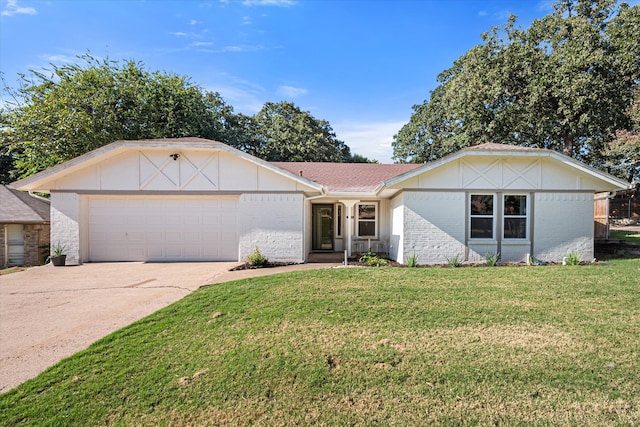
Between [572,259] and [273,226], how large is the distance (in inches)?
402

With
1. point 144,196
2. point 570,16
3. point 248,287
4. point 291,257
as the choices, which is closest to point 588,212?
point 291,257

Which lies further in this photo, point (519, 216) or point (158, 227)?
point (158, 227)

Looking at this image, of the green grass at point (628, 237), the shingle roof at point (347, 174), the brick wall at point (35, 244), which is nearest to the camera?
the green grass at point (628, 237)

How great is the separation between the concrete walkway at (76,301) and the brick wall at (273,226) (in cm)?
87

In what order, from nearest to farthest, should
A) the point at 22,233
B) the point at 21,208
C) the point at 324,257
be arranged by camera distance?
the point at 324,257
the point at 22,233
the point at 21,208

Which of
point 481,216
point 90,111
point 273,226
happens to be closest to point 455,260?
point 481,216

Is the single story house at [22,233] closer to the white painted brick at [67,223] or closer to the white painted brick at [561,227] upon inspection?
the white painted brick at [67,223]

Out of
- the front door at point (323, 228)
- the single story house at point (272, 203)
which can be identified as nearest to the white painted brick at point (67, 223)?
the single story house at point (272, 203)

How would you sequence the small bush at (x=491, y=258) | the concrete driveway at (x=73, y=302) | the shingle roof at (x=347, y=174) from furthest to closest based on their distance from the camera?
the shingle roof at (x=347, y=174) < the small bush at (x=491, y=258) < the concrete driveway at (x=73, y=302)

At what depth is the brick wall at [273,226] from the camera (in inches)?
452

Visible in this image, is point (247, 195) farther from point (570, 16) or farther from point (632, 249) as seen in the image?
point (570, 16)

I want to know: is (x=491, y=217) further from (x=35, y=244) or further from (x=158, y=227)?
(x=35, y=244)

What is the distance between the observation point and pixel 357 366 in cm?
386

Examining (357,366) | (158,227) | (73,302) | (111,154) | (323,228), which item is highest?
(111,154)
